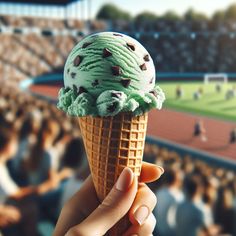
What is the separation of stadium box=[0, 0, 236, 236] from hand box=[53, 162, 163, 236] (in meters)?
1.56

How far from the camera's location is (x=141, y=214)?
7.35 ft

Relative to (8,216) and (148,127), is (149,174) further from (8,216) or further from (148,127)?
(148,127)

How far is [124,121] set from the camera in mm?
2393

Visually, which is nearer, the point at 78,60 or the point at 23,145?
the point at 78,60

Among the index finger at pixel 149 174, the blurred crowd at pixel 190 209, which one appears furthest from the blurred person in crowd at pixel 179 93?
the index finger at pixel 149 174

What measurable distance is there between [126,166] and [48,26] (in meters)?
37.9

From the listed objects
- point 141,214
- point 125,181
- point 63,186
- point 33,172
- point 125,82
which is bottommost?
point 63,186

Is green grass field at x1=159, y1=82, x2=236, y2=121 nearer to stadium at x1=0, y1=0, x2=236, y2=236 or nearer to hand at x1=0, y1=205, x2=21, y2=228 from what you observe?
stadium at x1=0, y1=0, x2=236, y2=236

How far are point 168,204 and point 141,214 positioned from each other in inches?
105

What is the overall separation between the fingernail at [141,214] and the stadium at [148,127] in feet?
5.94

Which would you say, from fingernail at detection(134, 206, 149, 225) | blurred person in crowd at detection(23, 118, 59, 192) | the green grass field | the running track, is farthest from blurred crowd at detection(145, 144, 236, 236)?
the green grass field

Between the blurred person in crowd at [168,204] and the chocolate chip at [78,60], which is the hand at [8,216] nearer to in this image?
the blurred person in crowd at [168,204]

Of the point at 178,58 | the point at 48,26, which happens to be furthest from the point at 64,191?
the point at 178,58

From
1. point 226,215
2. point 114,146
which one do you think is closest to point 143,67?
point 114,146
